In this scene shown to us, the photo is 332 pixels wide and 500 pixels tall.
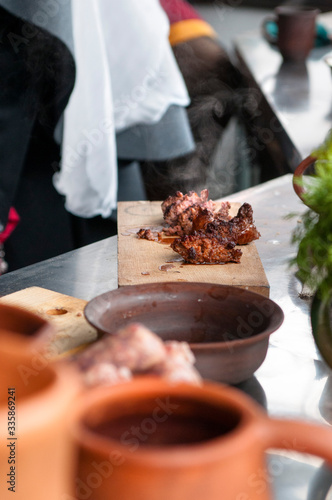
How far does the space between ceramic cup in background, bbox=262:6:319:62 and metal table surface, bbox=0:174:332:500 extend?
1.95 m

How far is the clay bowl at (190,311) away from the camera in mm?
868

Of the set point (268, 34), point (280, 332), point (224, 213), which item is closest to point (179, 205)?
point (224, 213)

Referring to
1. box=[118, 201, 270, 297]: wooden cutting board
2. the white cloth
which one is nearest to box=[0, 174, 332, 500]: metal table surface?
box=[118, 201, 270, 297]: wooden cutting board

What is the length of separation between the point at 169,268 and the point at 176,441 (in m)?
0.71

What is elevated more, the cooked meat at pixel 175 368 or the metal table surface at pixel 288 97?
the cooked meat at pixel 175 368

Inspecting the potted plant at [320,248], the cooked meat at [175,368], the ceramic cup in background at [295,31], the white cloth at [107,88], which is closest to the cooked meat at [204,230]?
the potted plant at [320,248]

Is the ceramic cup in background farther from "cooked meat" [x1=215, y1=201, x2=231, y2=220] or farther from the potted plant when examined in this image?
the potted plant

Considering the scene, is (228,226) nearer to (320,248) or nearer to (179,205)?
(179,205)

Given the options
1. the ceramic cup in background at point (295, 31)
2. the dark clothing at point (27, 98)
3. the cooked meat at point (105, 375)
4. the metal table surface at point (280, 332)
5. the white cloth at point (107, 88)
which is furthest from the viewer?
the ceramic cup in background at point (295, 31)

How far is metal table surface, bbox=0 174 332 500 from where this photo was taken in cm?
75

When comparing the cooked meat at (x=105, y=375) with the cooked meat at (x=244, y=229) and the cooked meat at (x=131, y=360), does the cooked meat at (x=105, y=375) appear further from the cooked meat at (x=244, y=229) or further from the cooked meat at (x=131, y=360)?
the cooked meat at (x=244, y=229)

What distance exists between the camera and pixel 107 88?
226cm

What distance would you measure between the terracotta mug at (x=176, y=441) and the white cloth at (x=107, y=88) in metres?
1.87

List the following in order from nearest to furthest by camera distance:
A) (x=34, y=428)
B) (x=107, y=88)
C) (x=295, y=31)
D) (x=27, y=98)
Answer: (x=34, y=428), (x=27, y=98), (x=107, y=88), (x=295, y=31)
